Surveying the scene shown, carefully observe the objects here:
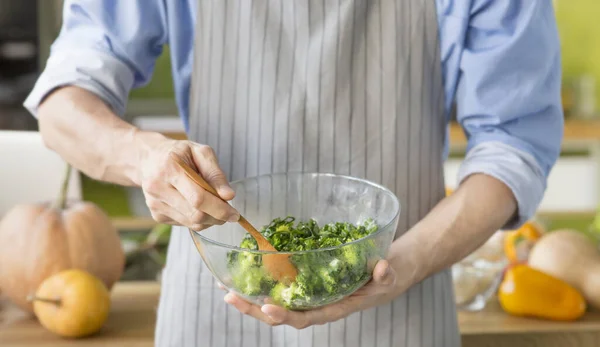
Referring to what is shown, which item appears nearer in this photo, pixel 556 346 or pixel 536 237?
pixel 556 346

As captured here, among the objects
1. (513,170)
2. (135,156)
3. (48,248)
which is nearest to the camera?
(135,156)

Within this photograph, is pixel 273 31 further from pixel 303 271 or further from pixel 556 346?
pixel 556 346

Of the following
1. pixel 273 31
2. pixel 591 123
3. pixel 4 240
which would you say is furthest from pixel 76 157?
pixel 591 123

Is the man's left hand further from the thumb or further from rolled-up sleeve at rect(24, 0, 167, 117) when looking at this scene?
rolled-up sleeve at rect(24, 0, 167, 117)

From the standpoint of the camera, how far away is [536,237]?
63.0 inches

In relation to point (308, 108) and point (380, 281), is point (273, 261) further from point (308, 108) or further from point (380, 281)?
point (308, 108)

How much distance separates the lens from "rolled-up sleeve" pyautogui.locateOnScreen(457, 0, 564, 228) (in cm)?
107

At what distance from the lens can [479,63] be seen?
3.56ft

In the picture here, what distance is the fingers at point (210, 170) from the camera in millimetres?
815

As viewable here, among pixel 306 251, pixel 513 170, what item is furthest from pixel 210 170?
pixel 513 170

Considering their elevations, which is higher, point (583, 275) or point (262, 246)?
point (262, 246)

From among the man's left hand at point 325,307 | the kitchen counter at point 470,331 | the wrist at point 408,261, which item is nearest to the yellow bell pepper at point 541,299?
the kitchen counter at point 470,331

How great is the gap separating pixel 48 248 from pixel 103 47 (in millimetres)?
452

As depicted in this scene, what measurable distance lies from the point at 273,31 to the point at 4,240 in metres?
0.67
